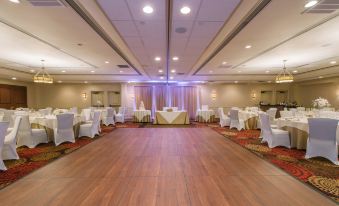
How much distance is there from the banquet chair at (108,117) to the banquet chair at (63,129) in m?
4.42

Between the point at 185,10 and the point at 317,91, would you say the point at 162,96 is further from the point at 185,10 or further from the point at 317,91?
the point at 185,10

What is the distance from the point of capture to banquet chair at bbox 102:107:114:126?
10505mm

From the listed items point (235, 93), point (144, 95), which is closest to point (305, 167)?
point (235, 93)

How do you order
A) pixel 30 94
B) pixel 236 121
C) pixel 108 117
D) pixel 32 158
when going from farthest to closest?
pixel 30 94, pixel 108 117, pixel 236 121, pixel 32 158

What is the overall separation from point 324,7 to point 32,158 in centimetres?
668

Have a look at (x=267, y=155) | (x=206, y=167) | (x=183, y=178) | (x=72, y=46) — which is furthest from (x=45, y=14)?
(x=267, y=155)

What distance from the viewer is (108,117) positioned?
1058cm

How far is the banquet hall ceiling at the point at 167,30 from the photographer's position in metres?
3.15

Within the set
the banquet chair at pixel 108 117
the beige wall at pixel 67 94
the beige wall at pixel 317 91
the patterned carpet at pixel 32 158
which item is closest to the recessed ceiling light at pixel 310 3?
the patterned carpet at pixel 32 158

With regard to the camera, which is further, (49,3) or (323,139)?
Answer: (323,139)

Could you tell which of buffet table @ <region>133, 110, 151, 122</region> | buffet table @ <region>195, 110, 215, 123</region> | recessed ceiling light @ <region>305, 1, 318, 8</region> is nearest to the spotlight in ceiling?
recessed ceiling light @ <region>305, 1, 318, 8</region>

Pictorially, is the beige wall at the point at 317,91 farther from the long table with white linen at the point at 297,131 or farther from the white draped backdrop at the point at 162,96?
the long table with white linen at the point at 297,131

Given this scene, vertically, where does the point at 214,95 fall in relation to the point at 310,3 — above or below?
below

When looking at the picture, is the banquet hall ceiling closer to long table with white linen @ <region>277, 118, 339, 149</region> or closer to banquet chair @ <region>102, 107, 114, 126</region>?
long table with white linen @ <region>277, 118, 339, 149</region>
